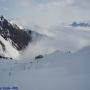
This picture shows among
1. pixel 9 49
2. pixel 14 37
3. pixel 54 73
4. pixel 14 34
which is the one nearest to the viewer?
pixel 54 73

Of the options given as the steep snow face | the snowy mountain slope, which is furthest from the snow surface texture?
the snowy mountain slope

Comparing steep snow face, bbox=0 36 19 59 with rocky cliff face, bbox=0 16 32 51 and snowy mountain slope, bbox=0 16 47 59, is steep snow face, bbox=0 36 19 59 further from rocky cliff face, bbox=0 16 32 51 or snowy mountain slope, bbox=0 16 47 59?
rocky cliff face, bbox=0 16 32 51

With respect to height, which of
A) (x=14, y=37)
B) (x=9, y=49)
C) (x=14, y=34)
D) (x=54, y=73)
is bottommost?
(x=54, y=73)

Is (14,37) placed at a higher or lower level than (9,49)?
higher

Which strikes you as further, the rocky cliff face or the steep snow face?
the rocky cliff face

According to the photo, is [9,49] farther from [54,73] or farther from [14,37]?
[54,73]

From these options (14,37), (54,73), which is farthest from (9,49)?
(54,73)

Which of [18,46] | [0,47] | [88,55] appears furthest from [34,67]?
[18,46]

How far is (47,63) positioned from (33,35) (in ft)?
514

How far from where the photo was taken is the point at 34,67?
32.3 meters

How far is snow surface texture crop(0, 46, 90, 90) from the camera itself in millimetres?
→ 27359

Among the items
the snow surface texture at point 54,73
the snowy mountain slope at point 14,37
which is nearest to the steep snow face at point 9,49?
the snowy mountain slope at point 14,37

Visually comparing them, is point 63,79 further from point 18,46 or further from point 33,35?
point 33,35

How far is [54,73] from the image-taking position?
29.9 m
